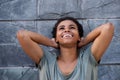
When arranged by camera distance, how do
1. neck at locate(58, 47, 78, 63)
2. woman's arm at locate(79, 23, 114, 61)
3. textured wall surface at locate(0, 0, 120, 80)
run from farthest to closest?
textured wall surface at locate(0, 0, 120, 80) → neck at locate(58, 47, 78, 63) → woman's arm at locate(79, 23, 114, 61)

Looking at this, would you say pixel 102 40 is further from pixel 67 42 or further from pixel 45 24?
pixel 45 24

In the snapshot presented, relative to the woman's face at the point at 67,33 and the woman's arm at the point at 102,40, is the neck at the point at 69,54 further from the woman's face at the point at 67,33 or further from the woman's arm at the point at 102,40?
the woman's arm at the point at 102,40

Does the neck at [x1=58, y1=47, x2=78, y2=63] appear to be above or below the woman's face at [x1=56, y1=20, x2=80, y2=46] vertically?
below

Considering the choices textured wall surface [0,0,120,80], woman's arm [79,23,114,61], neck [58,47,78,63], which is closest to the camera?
woman's arm [79,23,114,61]

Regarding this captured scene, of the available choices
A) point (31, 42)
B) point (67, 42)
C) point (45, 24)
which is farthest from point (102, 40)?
point (45, 24)

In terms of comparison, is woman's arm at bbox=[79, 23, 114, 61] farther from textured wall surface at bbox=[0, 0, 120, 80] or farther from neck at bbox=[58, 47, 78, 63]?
textured wall surface at bbox=[0, 0, 120, 80]

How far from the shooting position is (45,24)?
3795 mm

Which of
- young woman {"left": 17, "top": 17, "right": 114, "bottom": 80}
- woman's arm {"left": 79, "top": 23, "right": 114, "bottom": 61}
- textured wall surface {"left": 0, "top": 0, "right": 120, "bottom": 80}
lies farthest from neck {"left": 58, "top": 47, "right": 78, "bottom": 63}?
textured wall surface {"left": 0, "top": 0, "right": 120, "bottom": 80}

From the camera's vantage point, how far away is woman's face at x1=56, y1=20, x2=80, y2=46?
10.5 feet

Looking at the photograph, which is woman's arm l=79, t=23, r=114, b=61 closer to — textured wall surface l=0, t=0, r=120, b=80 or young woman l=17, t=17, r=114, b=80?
young woman l=17, t=17, r=114, b=80

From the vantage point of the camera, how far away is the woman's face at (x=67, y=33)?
3.20m

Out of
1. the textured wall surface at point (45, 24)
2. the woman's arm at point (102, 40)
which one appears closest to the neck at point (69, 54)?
the woman's arm at point (102, 40)

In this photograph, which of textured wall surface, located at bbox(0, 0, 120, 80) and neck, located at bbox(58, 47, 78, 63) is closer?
neck, located at bbox(58, 47, 78, 63)

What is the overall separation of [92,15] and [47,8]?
0.48 metres
